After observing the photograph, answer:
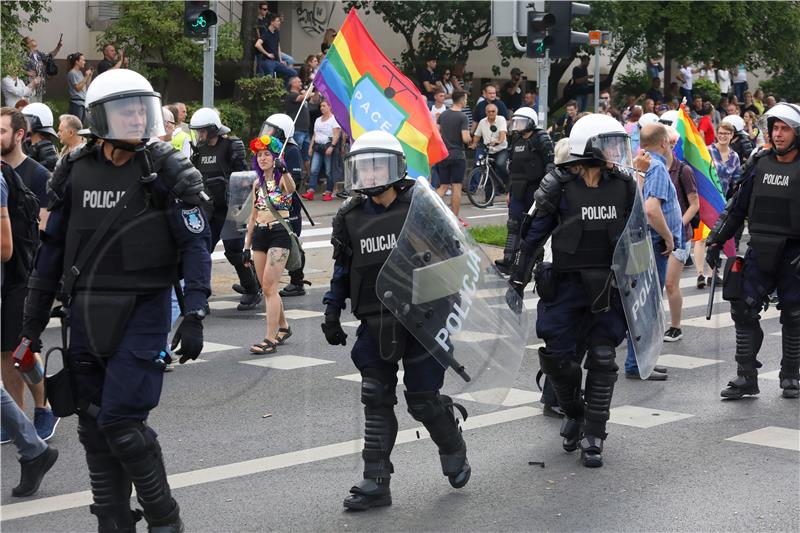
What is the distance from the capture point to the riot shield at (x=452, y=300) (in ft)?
19.2

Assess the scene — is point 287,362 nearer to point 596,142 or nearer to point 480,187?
point 596,142

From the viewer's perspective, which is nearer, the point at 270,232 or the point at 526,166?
the point at 270,232

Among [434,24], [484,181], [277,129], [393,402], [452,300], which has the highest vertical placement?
[434,24]

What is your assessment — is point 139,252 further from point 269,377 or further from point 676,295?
point 676,295

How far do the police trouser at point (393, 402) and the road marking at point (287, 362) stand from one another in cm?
332

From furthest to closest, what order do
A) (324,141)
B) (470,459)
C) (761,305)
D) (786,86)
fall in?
(786,86)
(324,141)
(761,305)
(470,459)

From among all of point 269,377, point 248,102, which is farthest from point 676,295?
point 248,102

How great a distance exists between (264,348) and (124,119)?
188 inches

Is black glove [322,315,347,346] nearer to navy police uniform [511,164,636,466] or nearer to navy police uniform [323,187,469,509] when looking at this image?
navy police uniform [323,187,469,509]

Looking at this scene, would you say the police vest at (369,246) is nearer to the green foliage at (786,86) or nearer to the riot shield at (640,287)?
the riot shield at (640,287)

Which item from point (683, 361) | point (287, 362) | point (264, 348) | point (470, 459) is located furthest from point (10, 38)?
point (470, 459)

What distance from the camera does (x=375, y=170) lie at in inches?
236

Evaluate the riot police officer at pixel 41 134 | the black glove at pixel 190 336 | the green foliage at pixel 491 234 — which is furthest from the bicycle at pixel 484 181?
the black glove at pixel 190 336

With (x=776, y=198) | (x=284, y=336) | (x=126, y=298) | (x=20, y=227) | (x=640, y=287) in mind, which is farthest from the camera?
(x=284, y=336)
